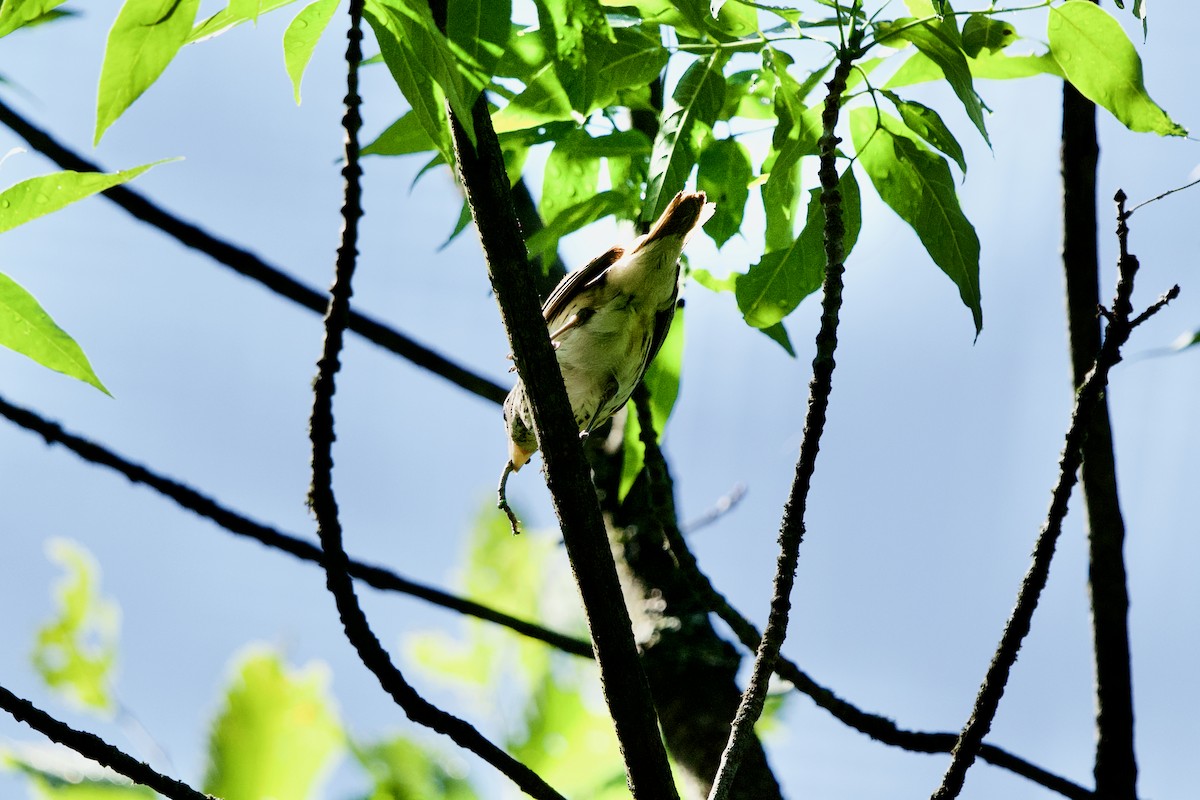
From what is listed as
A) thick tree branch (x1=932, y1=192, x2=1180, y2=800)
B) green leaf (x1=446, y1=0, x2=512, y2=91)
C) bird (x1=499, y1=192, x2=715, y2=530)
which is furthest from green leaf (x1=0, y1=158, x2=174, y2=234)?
thick tree branch (x1=932, y1=192, x2=1180, y2=800)

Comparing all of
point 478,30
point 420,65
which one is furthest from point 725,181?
point 420,65

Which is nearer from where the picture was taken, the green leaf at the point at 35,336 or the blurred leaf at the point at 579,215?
the green leaf at the point at 35,336

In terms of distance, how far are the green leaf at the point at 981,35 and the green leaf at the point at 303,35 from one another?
1197 mm

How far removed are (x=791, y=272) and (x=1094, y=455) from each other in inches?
57.6

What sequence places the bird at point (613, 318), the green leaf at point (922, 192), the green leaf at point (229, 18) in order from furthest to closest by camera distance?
the bird at point (613, 318), the green leaf at point (922, 192), the green leaf at point (229, 18)

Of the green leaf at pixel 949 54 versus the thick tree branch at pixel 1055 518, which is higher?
the green leaf at pixel 949 54

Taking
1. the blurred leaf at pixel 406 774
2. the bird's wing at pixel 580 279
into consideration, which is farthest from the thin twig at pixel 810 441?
the bird's wing at pixel 580 279

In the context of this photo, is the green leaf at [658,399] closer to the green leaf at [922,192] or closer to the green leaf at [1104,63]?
the green leaf at [922,192]

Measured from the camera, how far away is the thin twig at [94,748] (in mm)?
1726

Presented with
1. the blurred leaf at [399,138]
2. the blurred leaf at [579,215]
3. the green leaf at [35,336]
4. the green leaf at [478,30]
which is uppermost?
the blurred leaf at [579,215]

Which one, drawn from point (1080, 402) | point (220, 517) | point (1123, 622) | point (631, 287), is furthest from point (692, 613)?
point (1080, 402)

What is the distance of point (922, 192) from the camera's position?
2.28 m

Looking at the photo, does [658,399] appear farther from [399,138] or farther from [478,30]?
[478,30]

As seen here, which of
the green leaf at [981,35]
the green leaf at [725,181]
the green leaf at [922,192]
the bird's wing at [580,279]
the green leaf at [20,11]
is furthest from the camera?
the bird's wing at [580,279]
